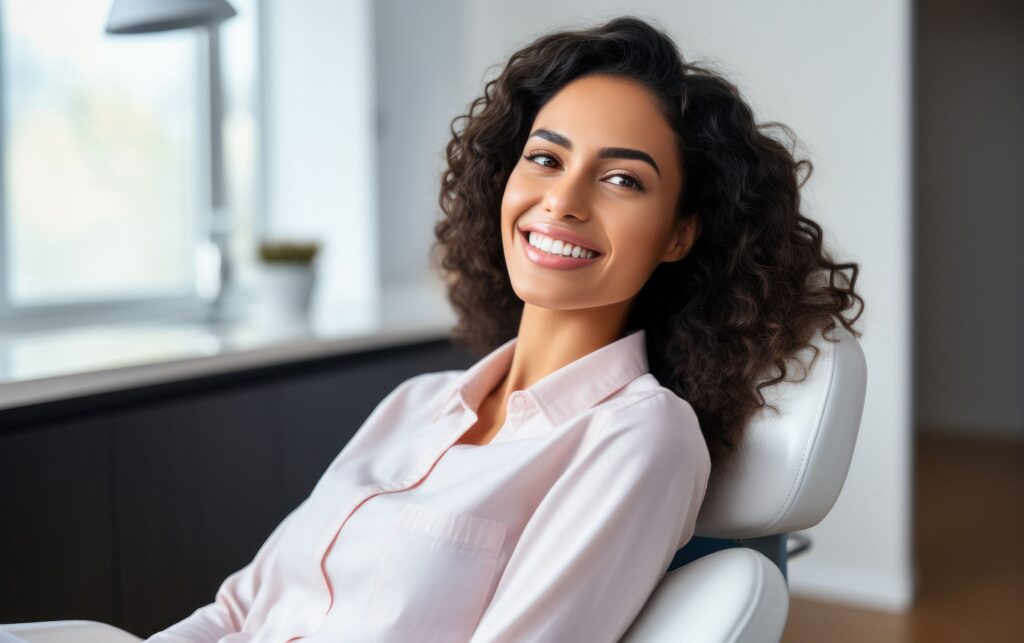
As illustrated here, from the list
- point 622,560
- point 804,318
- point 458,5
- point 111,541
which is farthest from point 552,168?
point 458,5

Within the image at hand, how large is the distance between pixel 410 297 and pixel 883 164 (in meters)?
1.52

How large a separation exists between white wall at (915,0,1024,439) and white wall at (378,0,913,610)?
2.63 metres

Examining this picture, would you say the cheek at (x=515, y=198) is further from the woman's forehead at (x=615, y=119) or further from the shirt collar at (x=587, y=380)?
the shirt collar at (x=587, y=380)

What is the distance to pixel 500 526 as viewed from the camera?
1.17 m

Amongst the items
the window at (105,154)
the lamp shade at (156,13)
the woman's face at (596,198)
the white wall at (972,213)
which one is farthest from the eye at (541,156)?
the white wall at (972,213)

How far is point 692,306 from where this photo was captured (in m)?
1.37

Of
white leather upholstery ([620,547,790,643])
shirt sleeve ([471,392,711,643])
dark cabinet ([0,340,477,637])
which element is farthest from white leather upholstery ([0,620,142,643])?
white leather upholstery ([620,547,790,643])

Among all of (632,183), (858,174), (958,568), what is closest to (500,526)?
(632,183)

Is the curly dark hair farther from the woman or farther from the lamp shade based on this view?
the lamp shade

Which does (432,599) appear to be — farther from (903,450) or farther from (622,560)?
(903,450)

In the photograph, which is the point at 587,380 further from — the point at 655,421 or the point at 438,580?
the point at 438,580

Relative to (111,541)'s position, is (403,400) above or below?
above

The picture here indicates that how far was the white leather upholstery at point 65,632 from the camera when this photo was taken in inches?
50.5

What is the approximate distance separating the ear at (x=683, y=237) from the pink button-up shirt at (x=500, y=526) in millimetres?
118
